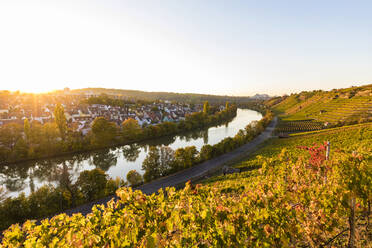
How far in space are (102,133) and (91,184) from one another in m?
26.7

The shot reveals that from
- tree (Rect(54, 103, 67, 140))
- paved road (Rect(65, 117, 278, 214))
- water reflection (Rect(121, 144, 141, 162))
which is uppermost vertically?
tree (Rect(54, 103, 67, 140))

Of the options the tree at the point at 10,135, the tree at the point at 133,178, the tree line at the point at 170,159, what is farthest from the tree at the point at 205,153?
the tree at the point at 10,135

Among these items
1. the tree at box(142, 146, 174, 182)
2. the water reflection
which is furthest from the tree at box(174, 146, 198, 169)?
the water reflection

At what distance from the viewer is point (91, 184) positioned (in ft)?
67.3

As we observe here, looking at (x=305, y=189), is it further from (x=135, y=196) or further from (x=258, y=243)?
(x=135, y=196)

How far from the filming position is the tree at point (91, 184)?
66.1 ft

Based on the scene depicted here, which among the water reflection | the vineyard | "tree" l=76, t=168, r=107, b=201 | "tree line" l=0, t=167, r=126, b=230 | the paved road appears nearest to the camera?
the vineyard

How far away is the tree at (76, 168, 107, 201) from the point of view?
20.1 m

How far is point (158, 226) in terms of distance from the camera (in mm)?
3572

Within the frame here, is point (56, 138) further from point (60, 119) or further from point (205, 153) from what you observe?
point (205, 153)

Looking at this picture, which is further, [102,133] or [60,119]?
[102,133]

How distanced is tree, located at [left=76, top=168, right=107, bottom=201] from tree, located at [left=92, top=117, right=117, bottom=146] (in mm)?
23705

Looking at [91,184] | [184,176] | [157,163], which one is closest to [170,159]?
[157,163]

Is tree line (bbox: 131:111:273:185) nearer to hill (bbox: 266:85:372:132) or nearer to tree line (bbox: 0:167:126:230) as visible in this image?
tree line (bbox: 0:167:126:230)
